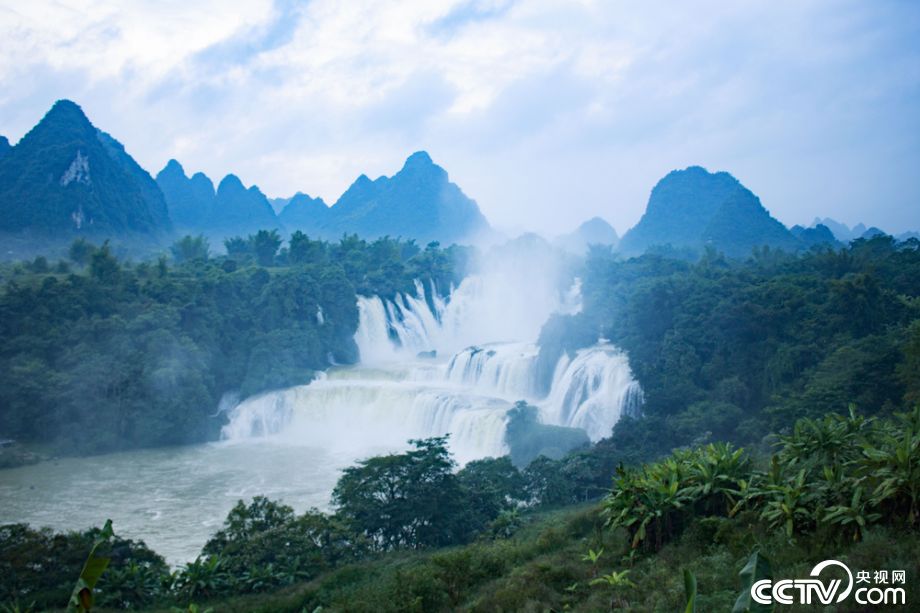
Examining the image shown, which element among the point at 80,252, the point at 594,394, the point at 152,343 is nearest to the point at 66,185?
the point at 80,252

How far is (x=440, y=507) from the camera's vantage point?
42.2 feet

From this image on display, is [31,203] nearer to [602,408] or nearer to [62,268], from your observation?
[62,268]

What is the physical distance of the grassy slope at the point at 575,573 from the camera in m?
4.88

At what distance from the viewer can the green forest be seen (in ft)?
19.0

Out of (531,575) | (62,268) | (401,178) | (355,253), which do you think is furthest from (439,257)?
(401,178)

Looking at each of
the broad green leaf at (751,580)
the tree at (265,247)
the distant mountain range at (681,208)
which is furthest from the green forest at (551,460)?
the distant mountain range at (681,208)

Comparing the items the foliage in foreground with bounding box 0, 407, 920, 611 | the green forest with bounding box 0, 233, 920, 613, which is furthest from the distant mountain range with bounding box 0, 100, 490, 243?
the foliage in foreground with bounding box 0, 407, 920, 611

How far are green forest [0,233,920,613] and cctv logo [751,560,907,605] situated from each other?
8 centimetres

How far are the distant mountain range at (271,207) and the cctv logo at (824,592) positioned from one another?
2094 inches

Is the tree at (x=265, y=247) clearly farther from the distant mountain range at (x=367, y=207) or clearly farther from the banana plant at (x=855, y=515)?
the banana plant at (x=855, y=515)

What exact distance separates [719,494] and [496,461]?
30.9ft

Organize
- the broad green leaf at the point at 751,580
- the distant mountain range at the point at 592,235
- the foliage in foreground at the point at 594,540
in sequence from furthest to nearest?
the distant mountain range at the point at 592,235 < the foliage in foreground at the point at 594,540 < the broad green leaf at the point at 751,580

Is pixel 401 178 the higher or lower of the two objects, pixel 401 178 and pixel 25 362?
the higher

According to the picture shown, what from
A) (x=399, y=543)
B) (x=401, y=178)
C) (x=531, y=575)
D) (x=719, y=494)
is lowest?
(x=399, y=543)
